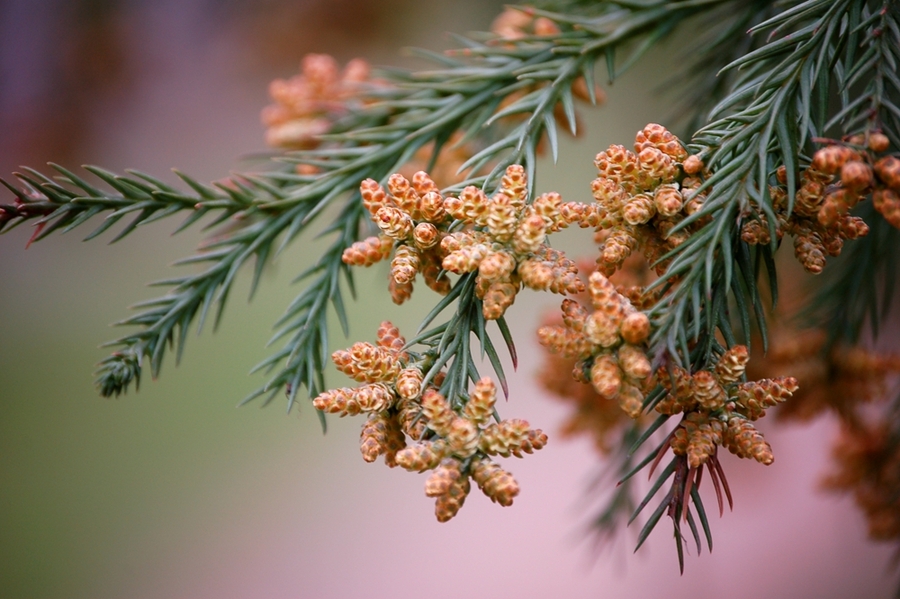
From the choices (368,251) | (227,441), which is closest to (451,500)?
(368,251)

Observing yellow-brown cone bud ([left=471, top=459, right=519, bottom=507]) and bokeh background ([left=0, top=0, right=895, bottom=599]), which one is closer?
yellow-brown cone bud ([left=471, top=459, right=519, bottom=507])

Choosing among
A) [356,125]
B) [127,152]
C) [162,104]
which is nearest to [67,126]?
[127,152]

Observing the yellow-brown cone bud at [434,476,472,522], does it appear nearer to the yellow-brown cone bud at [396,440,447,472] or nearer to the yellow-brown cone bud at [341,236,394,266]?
the yellow-brown cone bud at [396,440,447,472]

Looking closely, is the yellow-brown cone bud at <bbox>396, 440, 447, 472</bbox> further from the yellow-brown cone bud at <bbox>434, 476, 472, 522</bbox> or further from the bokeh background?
the bokeh background

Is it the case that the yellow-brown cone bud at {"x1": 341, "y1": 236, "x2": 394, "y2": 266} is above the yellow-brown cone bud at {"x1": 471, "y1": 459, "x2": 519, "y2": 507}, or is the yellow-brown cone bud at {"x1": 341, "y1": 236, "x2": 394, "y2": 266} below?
above

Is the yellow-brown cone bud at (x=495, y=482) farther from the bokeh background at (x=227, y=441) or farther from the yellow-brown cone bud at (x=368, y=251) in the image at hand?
the bokeh background at (x=227, y=441)

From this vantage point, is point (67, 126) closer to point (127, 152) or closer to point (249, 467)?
point (127, 152)

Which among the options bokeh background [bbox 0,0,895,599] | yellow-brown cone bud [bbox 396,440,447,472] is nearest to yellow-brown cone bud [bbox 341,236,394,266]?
yellow-brown cone bud [bbox 396,440,447,472]

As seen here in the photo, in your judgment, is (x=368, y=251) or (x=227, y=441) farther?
(x=227, y=441)

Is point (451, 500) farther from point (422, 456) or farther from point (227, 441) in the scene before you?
point (227, 441)
